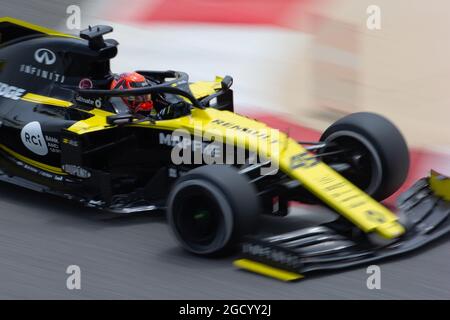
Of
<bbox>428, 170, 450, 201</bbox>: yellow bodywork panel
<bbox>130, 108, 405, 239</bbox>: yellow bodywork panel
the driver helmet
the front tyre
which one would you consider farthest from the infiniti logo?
<bbox>428, 170, 450, 201</bbox>: yellow bodywork panel

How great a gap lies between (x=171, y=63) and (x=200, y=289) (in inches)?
215

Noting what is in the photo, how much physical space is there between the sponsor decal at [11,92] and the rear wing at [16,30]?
626mm

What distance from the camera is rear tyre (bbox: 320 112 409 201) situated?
25.3 feet

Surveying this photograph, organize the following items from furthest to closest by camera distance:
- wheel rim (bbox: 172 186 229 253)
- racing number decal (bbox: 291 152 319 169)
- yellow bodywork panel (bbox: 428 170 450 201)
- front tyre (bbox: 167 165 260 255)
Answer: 1. yellow bodywork panel (bbox: 428 170 450 201)
2. racing number decal (bbox: 291 152 319 169)
3. wheel rim (bbox: 172 186 229 253)
4. front tyre (bbox: 167 165 260 255)

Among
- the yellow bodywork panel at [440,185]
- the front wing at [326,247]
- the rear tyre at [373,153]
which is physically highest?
the rear tyre at [373,153]

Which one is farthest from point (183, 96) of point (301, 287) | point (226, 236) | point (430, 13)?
point (430, 13)

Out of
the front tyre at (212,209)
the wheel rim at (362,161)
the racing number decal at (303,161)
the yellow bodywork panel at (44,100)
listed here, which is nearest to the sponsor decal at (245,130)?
the racing number decal at (303,161)

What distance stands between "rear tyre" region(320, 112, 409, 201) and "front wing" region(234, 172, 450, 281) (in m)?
0.40

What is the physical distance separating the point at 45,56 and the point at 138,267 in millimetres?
2648

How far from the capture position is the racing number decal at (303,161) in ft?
23.7

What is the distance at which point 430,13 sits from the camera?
462 inches

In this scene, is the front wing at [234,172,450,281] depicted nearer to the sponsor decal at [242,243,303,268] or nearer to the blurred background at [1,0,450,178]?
the sponsor decal at [242,243,303,268]

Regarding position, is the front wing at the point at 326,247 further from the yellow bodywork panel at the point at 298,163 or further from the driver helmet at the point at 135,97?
the driver helmet at the point at 135,97

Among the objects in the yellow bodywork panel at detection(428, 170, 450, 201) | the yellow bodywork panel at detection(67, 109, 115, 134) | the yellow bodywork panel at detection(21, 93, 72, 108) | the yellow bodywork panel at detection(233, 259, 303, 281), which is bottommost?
the yellow bodywork panel at detection(233, 259, 303, 281)
